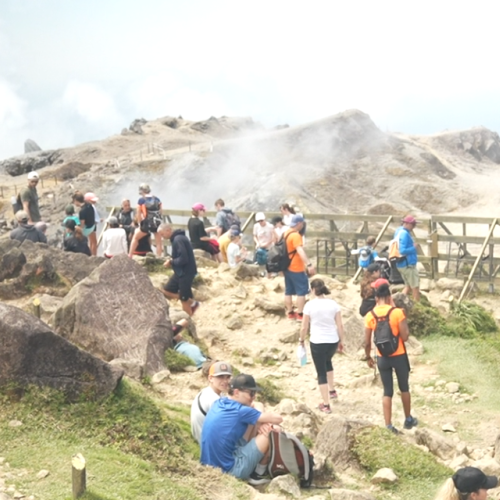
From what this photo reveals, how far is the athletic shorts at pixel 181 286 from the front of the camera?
1381 centimetres

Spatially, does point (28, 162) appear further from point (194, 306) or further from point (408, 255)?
point (408, 255)

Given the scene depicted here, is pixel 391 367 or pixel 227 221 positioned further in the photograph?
pixel 227 221

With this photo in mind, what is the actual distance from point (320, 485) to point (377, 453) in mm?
937

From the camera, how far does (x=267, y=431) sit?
7902 mm

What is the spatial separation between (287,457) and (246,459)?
0.36 m

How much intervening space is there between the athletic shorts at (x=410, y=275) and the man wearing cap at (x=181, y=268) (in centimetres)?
348

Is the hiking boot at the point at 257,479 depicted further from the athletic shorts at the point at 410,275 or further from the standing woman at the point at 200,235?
the standing woman at the point at 200,235

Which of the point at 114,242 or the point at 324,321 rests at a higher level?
the point at 114,242

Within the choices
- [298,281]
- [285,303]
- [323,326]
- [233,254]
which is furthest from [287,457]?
[233,254]

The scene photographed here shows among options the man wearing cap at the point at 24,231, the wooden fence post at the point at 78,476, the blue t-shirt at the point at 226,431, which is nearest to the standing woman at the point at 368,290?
the blue t-shirt at the point at 226,431

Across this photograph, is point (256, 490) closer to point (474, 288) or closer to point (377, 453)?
point (377, 453)

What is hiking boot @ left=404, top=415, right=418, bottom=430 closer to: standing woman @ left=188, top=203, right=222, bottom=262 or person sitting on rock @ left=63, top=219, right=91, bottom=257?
standing woman @ left=188, top=203, right=222, bottom=262

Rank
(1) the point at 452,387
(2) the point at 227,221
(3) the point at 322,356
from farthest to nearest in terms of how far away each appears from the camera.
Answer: (2) the point at 227,221 < (1) the point at 452,387 < (3) the point at 322,356

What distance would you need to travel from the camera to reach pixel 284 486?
750cm
